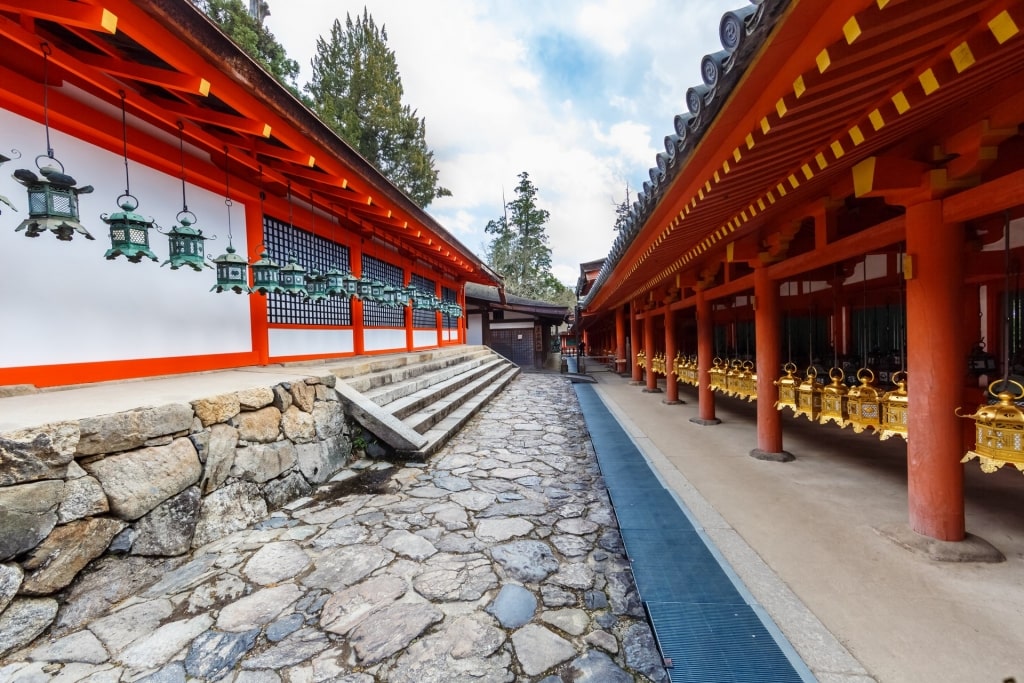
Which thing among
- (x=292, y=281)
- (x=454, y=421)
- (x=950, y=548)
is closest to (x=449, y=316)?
(x=454, y=421)

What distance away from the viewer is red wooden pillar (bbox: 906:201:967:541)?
252cm

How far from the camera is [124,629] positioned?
2.13m

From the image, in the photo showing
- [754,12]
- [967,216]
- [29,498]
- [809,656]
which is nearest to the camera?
[754,12]

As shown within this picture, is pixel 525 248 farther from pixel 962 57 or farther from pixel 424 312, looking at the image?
pixel 962 57

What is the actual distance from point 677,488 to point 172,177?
6.61 m

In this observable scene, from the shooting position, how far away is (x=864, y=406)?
347 cm

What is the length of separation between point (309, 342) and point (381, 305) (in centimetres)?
276

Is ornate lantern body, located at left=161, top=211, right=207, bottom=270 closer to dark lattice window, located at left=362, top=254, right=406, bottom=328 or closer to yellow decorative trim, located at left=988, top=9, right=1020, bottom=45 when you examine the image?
dark lattice window, located at left=362, top=254, right=406, bottom=328

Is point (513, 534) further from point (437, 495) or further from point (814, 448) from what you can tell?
point (814, 448)

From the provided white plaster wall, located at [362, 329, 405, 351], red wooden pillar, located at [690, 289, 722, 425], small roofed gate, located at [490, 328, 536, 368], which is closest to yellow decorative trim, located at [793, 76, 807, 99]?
red wooden pillar, located at [690, 289, 722, 425]

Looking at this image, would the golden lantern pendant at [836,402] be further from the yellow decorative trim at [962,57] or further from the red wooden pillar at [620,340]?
the red wooden pillar at [620,340]

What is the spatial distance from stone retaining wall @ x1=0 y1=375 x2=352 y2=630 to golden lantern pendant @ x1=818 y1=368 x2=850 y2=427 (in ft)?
17.7

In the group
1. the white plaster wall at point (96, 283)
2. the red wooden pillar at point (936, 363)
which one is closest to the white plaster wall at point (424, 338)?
the white plaster wall at point (96, 283)

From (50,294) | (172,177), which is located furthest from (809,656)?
(172,177)
